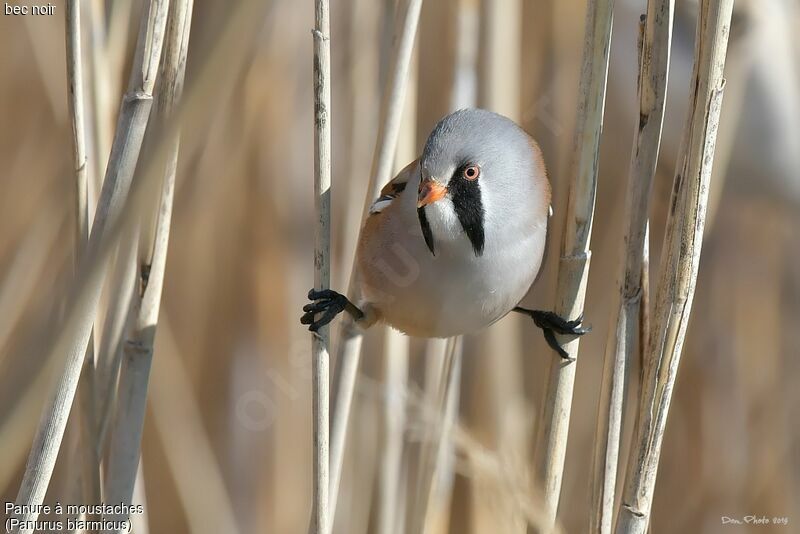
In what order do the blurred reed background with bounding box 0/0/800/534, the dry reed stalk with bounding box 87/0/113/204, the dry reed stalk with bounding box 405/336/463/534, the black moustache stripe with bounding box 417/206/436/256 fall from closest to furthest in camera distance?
the black moustache stripe with bounding box 417/206/436/256 < the dry reed stalk with bounding box 87/0/113/204 < the dry reed stalk with bounding box 405/336/463/534 < the blurred reed background with bounding box 0/0/800/534

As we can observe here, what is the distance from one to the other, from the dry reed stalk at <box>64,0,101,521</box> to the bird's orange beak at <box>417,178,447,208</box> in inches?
20.7

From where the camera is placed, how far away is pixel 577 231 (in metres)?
1.42

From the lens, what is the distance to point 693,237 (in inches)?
48.8

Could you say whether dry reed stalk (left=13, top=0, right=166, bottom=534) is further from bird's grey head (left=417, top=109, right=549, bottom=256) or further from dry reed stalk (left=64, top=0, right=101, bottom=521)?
bird's grey head (left=417, top=109, right=549, bottom=256)

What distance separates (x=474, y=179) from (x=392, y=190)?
0.32 m

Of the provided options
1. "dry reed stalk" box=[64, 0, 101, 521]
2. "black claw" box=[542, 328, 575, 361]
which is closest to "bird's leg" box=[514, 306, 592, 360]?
"black claw" box=[542, 328, 575, 361]

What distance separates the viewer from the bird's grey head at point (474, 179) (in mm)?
1331

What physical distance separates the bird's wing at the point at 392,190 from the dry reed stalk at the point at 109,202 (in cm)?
50

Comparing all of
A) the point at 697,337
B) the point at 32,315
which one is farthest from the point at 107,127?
the point at 697,337

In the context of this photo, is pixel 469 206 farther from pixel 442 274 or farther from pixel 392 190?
pixel 392 190

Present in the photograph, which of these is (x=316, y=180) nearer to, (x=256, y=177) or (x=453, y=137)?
(x=453, y=137)

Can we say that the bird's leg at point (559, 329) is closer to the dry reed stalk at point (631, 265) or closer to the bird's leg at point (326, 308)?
the dry reed stalk at point (631, 265)

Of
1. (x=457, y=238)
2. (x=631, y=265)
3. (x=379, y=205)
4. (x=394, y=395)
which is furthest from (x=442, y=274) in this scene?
(x=394, y=395)

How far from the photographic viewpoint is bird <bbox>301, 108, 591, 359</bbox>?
4.42 ft
